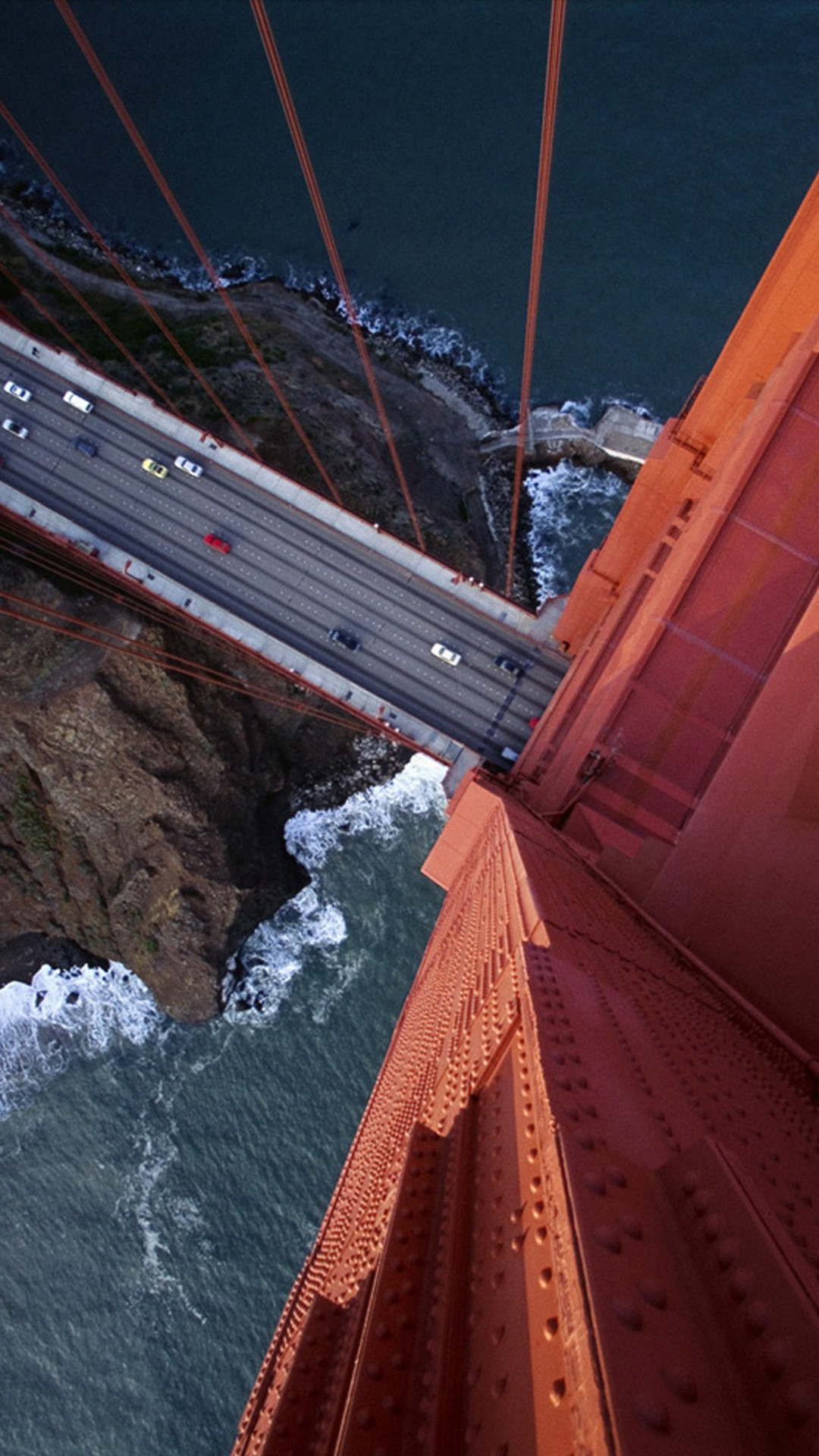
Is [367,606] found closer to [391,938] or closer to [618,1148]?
[391,938]

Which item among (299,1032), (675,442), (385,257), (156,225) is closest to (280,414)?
(385,257)

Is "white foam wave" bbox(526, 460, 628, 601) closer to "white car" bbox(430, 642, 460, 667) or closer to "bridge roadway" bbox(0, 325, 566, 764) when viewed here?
"bridge roadway" bbox(0, 325, 566, 764)

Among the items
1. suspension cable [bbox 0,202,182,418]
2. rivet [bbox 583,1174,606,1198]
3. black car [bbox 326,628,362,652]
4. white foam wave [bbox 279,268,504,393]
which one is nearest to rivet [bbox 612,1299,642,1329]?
rivet [bbox 583,1174,606,1198]

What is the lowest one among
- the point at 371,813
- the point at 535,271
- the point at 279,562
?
the point at 371,813

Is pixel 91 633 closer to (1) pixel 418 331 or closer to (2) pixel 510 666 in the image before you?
(2) pixel 510 666

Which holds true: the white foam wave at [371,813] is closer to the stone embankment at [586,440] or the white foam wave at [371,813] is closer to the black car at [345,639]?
the black car at [345,639]

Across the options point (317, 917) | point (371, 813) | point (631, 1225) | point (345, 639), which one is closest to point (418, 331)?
point (345, 639)
